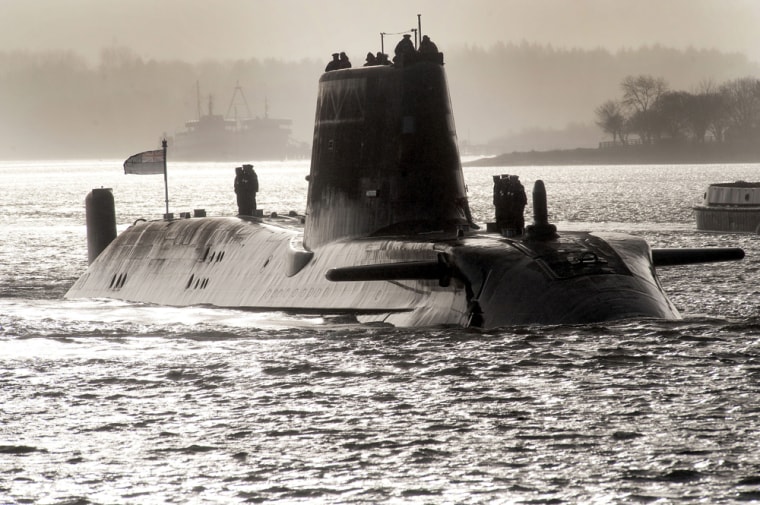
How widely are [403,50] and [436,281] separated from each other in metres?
5.36

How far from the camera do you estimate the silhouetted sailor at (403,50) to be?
23641mm

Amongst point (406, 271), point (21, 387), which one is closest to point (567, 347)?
point (406, 271)

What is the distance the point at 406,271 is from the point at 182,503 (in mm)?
8178

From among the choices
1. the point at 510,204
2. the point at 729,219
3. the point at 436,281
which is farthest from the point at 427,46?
the point at 729,219

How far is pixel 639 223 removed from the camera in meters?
65.8

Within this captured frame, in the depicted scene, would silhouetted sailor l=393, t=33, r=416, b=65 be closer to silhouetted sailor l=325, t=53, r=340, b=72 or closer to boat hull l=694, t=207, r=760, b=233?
silhouetted sailor l=325, t=53, r=340, b=72

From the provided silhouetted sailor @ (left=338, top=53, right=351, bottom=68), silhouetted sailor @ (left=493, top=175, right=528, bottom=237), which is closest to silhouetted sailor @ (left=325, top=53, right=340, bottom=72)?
silhouetted sailor @ (left=338, top=53, right=351, bottom=68)

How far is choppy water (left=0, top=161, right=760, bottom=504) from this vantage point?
12312mm

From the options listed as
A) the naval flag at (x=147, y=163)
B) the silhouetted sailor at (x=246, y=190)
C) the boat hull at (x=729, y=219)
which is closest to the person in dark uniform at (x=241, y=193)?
the silhouetted sailor at (x=246, y=190)

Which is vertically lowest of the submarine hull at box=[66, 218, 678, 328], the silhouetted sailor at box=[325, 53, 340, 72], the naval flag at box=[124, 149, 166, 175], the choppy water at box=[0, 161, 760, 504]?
the choppy water at box=[0, 161, 760, 504]

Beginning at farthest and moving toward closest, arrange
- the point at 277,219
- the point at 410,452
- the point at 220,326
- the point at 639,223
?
1. the point at 639,223
2. the point at 277,219
3. the point at 220,326
4. the point at 410,452

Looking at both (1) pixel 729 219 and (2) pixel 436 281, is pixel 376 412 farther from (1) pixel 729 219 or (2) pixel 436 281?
(1) pixel 729 219

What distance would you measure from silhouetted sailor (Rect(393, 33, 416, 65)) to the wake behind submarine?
0.09m

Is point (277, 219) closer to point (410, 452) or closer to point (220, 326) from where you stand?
point (220, 326)
